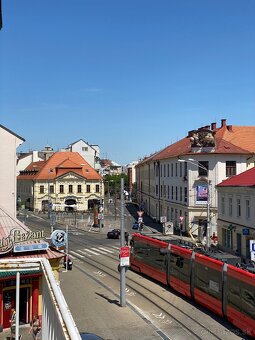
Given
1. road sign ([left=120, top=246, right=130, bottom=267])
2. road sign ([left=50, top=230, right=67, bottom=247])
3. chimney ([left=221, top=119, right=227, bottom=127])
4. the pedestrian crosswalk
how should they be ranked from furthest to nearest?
chimney ([left=221, top=119, right=227, bottom=127]), the pedestrian crosswalk, road sign ([left=50, top=230, right=67, bottom=247]), road sign ([left=120, top=246, right=130, bottom=267])

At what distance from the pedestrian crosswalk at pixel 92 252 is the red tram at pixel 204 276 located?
982cm

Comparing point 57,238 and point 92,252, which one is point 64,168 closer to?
point 92,252

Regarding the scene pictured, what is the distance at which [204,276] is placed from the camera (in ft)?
69.1

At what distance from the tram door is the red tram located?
27.7 feet

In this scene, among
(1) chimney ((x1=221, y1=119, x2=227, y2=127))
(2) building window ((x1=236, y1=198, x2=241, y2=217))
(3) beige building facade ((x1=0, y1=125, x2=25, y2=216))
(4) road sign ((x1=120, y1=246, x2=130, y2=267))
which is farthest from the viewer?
(1) chimney ((x1=221, y1=119, x2=227, y2=127))

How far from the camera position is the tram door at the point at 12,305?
60.1 feet

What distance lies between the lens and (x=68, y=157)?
97.2 m

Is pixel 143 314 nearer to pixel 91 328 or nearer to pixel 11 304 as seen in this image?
pixel 91 328

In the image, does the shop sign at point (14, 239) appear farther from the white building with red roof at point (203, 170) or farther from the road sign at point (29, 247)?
the white building with red roof at point (203, 170)

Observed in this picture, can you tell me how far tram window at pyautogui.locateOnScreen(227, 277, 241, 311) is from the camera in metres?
17.9

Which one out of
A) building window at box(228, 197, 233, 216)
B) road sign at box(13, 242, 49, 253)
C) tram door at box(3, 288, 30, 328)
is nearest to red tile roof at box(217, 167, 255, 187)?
building window at box(228, 197, 233, 216)

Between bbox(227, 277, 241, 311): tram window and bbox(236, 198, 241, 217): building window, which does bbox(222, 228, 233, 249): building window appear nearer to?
bbox(236, 198, 241, 217): building window

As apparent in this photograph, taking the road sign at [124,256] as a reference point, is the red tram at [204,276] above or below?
below

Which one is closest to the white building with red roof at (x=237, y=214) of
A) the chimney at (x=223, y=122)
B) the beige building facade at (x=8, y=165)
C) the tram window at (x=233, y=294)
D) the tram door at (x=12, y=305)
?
the tram window at (x=233, y=294)
